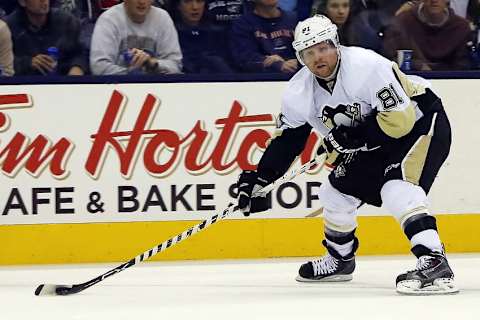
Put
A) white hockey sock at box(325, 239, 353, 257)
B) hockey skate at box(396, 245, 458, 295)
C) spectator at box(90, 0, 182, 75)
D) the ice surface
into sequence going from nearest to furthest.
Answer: the ice surface < hockey skate at box(396, 245, 458, 295) < white hockey sock at box(325, 239, 353, 257) < spectator at box(90, 0, 182, 75)

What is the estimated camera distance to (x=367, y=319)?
401 cm

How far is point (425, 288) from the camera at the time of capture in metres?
4.51

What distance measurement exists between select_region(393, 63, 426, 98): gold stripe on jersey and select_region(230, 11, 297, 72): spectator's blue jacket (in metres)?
1.36

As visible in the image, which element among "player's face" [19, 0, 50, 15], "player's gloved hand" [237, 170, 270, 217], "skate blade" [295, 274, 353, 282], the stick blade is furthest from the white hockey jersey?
"player's face" [19, 0, 50, 15]

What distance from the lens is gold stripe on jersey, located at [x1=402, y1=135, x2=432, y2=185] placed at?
15.3 ft

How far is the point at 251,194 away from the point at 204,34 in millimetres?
1342

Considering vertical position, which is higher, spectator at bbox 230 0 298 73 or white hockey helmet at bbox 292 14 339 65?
white hockey helmet at bbox 292 14 339 65

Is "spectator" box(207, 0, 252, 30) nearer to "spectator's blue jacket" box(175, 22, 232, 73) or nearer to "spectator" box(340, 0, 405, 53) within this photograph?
"spectator's blue jacket" box(175, 22, 232, 73)

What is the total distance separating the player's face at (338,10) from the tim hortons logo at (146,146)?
0.56 m

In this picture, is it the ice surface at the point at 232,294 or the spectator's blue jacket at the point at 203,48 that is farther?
the spectator's blue jacket at the point at 203,48

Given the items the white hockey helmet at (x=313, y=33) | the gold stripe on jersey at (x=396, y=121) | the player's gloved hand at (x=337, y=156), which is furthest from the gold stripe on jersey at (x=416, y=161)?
the white hockey helmet at (x=313, y=33)

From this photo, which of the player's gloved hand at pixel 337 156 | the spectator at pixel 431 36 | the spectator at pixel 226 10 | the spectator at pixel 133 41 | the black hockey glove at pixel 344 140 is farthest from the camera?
the spectator at pixel 431 36

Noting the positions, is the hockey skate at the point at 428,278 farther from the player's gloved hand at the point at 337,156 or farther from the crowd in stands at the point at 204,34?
the crowd in stands at the point at 204,34

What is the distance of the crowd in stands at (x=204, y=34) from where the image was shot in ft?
19.2
